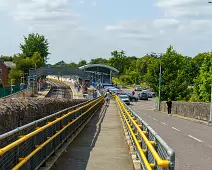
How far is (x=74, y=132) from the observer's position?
16.5 meters

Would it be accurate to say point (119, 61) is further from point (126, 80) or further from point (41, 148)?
A: point (41, 148)

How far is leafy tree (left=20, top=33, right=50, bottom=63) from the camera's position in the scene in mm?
152250

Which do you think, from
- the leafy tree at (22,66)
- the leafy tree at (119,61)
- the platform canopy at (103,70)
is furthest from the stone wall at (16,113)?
the leafy tree at (119,61)

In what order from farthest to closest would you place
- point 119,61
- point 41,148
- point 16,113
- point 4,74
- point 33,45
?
point 119,61, point 33,45, point 4,74, point 16,113, point 41,148

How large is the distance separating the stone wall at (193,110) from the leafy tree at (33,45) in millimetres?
115921

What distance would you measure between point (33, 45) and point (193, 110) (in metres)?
124

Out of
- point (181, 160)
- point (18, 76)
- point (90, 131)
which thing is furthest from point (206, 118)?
point (18, 76)

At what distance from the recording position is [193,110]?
34219 millimetres

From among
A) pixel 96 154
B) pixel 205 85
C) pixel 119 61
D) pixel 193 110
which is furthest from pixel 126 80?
pixel 96 154

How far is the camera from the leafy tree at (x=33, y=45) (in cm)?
15225

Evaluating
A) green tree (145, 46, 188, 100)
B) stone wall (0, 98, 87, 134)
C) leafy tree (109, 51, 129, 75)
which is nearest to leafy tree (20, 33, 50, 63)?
leafy tree (109, 51, 129, 75)

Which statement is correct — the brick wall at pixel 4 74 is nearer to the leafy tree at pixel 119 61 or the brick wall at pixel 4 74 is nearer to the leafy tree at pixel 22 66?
the leafy tree at pixel 22 66

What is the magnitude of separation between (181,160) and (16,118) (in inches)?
188

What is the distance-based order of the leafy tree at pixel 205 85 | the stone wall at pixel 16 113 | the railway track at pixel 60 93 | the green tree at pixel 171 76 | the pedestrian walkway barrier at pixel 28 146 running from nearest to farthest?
the pedestrian walkway barrier at pixel 28 146 < the stone wall at pixel 16 113 < the leafy tree at pixel 205 85 < the green tree at pixel 171 76 < the railway track at pixel 60 93
